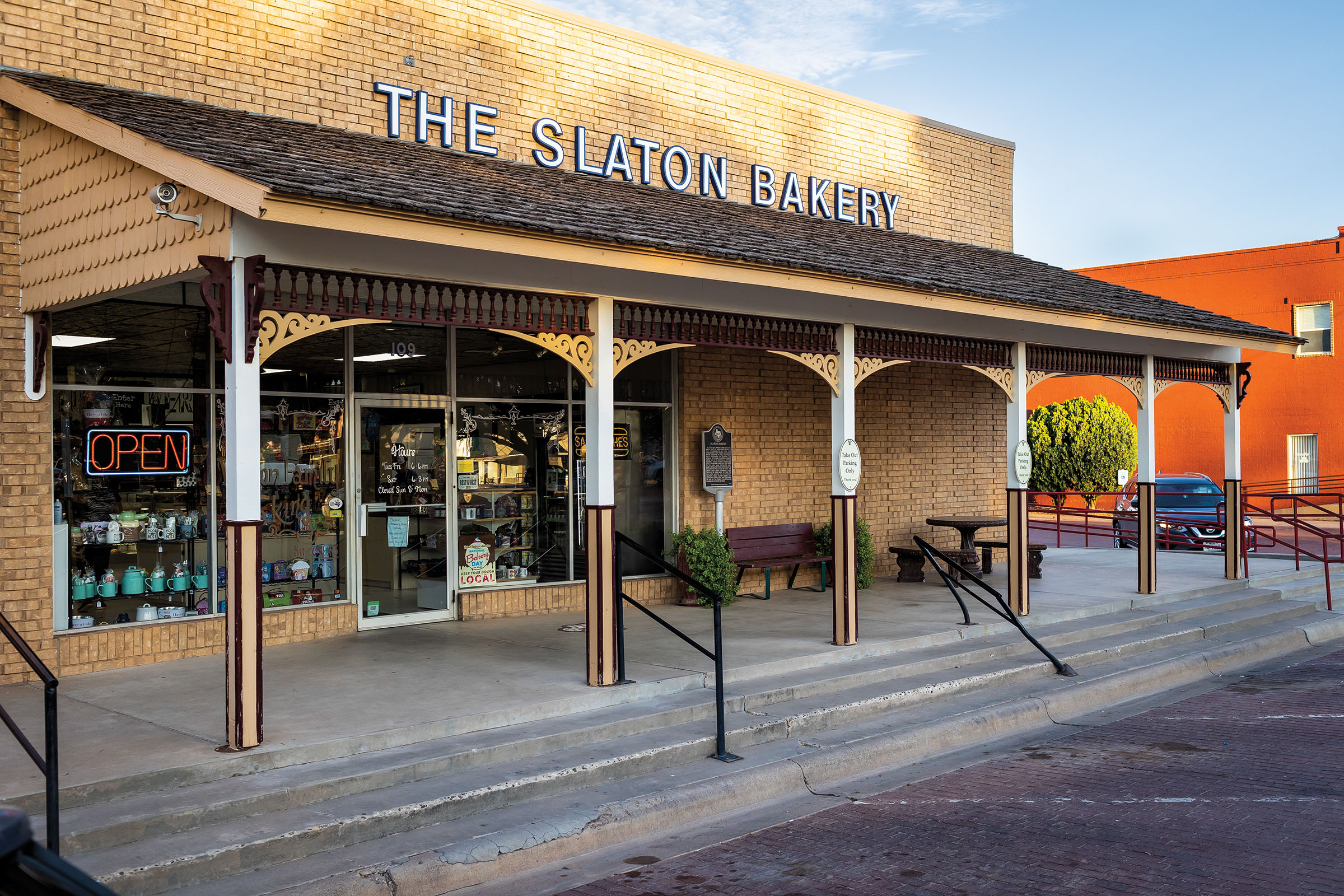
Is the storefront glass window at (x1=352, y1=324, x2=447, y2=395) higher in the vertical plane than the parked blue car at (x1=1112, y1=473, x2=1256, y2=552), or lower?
higher

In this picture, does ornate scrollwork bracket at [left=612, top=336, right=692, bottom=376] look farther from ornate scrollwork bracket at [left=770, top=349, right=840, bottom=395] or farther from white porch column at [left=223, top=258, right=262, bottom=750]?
white porch column at [left=223, top=258, right=262, bottom=750]

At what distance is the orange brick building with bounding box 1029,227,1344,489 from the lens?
33562mm

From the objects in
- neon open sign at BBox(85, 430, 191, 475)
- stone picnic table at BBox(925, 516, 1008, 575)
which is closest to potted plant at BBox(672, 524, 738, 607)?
stone picnic table at BBox(925, 516, 1008, 575)

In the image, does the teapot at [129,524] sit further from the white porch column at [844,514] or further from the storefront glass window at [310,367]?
the white porch column at [844,514]

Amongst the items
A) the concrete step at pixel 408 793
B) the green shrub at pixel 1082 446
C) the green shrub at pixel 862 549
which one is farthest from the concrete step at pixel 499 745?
the green shrub at pixel 1082 446

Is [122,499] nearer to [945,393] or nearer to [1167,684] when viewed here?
[1167,684]

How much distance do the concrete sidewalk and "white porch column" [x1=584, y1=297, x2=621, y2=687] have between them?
63cm

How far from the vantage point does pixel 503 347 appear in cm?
1210

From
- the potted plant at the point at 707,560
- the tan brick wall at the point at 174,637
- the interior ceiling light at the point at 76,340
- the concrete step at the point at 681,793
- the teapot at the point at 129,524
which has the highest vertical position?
the interior ceiling light at the point at 76,340

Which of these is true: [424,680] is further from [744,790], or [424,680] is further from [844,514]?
[844,514]

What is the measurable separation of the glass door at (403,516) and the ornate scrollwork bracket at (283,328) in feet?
12.0

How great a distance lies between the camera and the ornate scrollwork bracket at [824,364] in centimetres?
1052

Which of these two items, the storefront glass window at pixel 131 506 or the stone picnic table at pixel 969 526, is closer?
the storefront glass window at pixel 131 506

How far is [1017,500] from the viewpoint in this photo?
1270 cm
